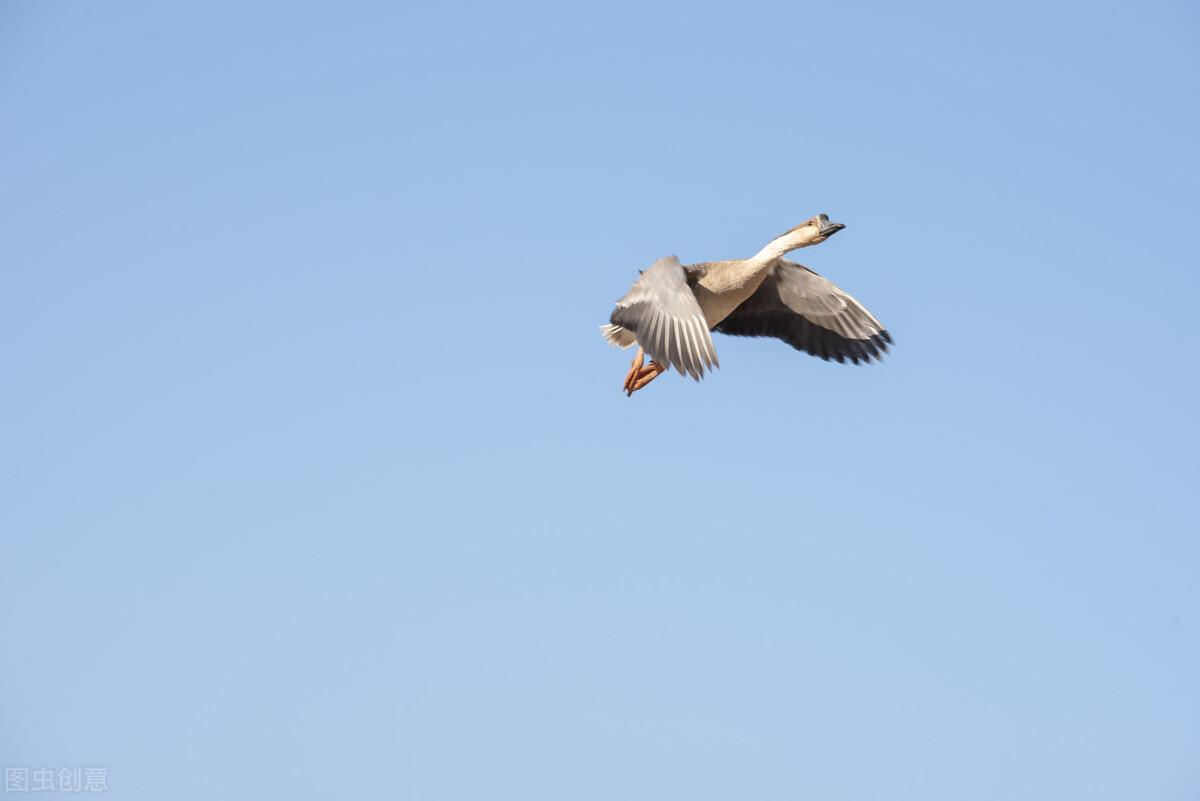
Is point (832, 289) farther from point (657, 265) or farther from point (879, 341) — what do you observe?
point (657, 265)

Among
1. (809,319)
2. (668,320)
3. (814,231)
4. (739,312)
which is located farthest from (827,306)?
(668,320)

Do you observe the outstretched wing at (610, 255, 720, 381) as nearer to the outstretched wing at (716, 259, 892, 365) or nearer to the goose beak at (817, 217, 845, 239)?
the goose beak at (817, 217, 845, 239)

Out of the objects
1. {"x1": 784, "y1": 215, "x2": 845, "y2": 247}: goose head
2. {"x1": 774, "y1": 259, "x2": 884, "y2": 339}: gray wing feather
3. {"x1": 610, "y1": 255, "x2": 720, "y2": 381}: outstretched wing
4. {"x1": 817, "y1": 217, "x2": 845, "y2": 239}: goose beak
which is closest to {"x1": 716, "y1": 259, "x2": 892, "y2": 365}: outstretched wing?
{"x1": 774, "y1": 259, "x2": 884, "y2": 339}: gray wing feather

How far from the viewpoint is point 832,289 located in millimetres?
23891

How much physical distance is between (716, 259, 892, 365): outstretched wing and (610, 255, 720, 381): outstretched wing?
3.38 meters

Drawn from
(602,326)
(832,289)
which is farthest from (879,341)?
(602,326)

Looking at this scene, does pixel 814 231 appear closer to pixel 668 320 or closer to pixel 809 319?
pixel 809 319

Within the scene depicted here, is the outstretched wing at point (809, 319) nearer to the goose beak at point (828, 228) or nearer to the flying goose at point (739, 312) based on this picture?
the flying goose at point (739, 312)

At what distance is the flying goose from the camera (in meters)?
20.0

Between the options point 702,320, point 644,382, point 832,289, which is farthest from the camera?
point 832,289

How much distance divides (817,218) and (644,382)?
3.72 metres

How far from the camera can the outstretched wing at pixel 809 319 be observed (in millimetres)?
23781

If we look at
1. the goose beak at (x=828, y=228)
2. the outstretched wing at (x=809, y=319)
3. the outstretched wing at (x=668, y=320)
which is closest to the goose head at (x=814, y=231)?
the goose beak at (x=828, y=228)

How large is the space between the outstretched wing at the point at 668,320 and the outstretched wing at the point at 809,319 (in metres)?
3.38
